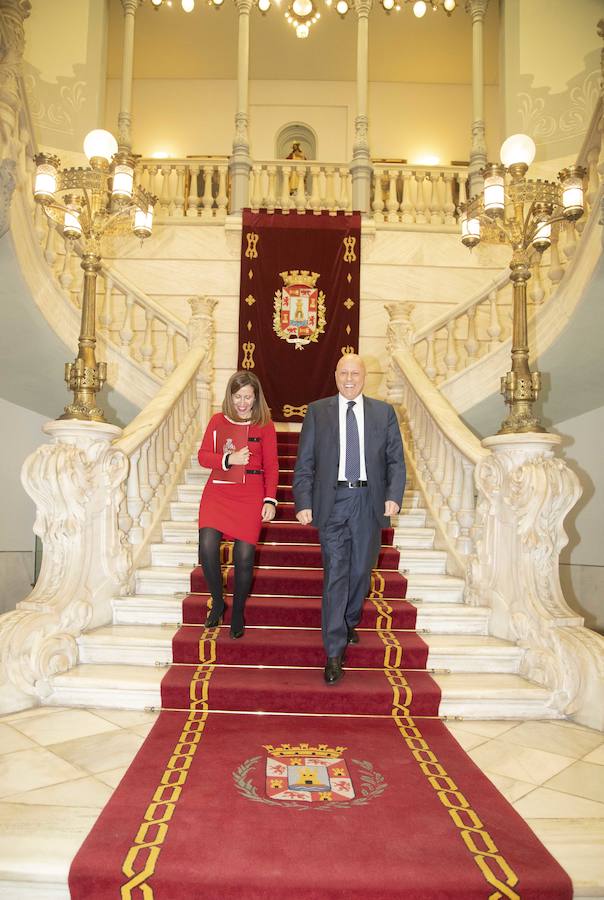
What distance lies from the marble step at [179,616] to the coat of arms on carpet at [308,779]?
4.04 feet

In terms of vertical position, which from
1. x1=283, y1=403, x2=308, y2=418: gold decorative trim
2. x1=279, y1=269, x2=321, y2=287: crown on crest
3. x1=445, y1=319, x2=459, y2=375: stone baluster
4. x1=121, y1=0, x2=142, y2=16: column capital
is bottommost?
x1=283, y1=403, x2=308, y2=418: gold decorative trim

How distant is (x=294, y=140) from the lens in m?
11.5

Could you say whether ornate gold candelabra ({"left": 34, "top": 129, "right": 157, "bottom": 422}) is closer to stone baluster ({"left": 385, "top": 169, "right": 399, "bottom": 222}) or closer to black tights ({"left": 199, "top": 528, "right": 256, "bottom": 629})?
black tights ({"left": 199, "top": 528, "right": 256, "bottom": 629})

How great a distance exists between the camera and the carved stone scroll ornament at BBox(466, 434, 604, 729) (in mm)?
2982

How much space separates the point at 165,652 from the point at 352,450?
1.36 meters

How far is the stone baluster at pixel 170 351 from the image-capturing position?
20.9 ft

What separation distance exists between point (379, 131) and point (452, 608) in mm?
9927

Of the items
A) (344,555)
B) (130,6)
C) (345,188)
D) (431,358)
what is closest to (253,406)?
(344,555)

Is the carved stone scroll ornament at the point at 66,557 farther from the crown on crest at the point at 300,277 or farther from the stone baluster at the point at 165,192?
the stone baluster at the point at 165,192

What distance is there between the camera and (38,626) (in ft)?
10.1

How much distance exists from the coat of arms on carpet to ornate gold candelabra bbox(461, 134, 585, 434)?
194 centimetres

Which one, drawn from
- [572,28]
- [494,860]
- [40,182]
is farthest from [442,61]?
[494,860]

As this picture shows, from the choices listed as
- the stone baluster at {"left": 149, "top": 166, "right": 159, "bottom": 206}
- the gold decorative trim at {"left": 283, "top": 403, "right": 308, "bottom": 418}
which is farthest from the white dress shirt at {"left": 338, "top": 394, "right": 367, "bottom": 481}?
the stone baluster at {"left": 149, "top": 166, "right": 159, "bottom": 206}

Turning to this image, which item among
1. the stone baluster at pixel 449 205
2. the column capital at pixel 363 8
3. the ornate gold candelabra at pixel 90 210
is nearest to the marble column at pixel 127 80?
the column capital at pixel 363 8
